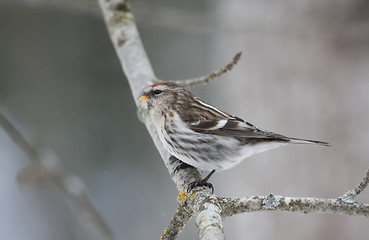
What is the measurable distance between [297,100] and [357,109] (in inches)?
17.8

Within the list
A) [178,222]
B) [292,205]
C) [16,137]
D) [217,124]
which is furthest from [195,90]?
[292,205]

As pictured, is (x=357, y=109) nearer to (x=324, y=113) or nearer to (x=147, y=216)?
(x=324, y=113)

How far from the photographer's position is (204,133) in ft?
8.32

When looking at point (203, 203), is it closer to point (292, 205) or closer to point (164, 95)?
point (292, 205)

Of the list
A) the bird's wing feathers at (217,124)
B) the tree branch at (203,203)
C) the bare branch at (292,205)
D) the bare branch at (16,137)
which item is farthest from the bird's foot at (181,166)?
the bare branch at (16,137)

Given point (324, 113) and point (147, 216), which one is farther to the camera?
point (147, 216)

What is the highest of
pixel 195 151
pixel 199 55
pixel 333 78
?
pixel 199 55

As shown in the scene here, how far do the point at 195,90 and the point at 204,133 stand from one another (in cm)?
450

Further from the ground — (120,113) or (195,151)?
(120,113)

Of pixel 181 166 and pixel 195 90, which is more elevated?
pixel 195 90

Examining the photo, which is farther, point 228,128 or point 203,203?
point 228,128

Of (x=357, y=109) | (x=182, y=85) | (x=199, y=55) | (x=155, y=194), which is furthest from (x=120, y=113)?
(x=182, y=85)

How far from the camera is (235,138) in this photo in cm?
252

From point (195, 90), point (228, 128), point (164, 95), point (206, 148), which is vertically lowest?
point (206, 148)
